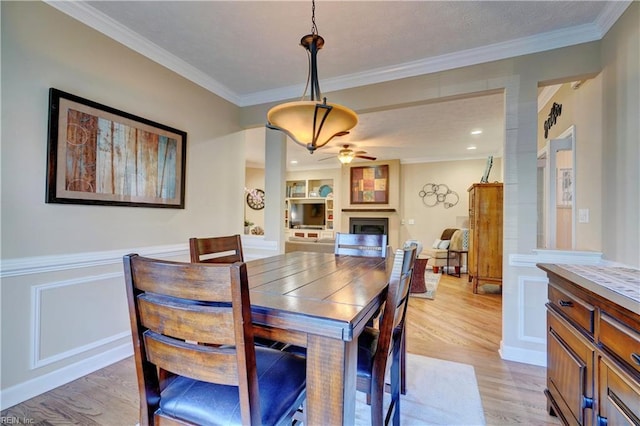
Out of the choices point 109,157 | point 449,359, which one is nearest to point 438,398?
point 449,359

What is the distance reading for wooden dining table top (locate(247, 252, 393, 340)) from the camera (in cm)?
88

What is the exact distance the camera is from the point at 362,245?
239 centimetres

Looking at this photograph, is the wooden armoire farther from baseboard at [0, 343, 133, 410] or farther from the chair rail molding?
baseboard at [0, 343, 133, 410]

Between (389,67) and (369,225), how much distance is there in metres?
4.70

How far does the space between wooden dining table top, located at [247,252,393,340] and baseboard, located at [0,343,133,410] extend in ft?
4.84

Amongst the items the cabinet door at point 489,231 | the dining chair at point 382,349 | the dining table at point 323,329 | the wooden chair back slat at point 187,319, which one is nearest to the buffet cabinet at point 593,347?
the dining chair at point 382,349

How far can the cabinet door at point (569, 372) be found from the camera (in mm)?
1177

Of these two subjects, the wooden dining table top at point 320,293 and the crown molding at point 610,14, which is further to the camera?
the crown molding at point 610,14

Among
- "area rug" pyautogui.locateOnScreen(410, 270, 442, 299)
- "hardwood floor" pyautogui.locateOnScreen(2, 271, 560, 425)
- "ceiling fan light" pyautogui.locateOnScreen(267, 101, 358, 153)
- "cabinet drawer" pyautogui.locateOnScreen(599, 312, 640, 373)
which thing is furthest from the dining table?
"area rug" pyautogui.locateOnScreen(410, 270, 442, 299)

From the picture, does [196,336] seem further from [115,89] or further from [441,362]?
[115,89]

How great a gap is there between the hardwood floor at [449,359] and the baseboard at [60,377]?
4cm

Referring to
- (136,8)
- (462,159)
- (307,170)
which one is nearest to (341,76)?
(136,8)

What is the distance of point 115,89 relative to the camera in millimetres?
2279

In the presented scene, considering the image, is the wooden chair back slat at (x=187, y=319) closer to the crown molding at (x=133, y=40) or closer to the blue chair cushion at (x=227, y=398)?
the blue chair cushion at (x=227, y=398)
